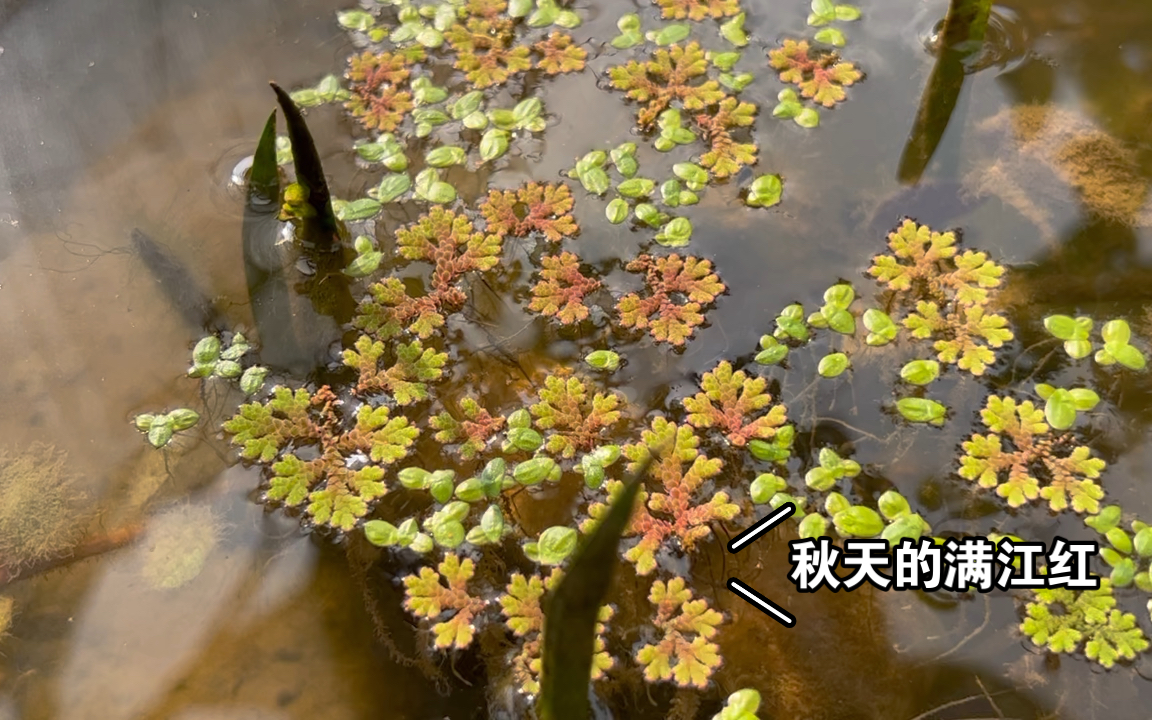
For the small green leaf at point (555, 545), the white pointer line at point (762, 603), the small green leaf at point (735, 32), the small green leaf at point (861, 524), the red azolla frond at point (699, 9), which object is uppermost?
the red azolla frond at point (699, 9)

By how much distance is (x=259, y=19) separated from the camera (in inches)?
130

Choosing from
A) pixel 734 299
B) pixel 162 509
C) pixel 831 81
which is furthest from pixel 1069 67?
pixel 162 509

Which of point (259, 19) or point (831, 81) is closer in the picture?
point (831, 81)

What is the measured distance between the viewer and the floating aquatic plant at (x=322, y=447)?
2354 mm

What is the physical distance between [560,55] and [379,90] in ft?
2.28

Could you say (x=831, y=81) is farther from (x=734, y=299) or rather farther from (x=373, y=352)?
(x=373, y=352)

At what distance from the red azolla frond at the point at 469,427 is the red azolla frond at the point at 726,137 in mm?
1200

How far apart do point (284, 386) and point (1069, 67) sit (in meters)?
2.99

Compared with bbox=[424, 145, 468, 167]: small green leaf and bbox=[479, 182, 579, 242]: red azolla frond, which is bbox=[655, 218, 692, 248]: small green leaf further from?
bbox=[424, 145, 468, 167]: small green leaf

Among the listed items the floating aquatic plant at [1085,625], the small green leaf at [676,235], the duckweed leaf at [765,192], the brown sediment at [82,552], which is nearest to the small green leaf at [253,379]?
the brown sediment at [82,552]

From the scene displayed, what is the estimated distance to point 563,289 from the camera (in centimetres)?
269

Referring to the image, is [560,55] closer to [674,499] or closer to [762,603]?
[674,499]

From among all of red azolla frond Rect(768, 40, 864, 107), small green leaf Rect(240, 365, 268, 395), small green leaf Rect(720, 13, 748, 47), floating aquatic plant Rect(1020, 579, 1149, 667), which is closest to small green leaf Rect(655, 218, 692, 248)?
red azolla frond Rect(768, 40, 864, 107)

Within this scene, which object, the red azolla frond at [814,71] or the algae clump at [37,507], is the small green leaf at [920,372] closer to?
the red azolla frond at [814,71]
